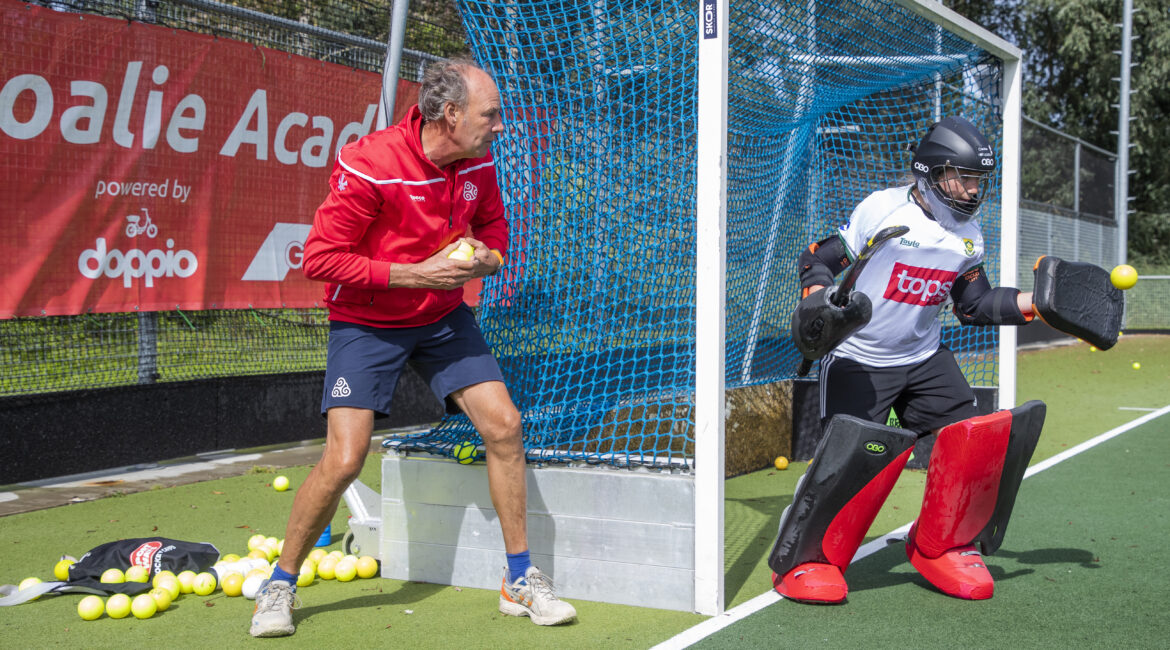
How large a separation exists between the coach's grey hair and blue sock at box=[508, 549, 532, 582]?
5.19 feet

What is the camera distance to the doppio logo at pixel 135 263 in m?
6.06

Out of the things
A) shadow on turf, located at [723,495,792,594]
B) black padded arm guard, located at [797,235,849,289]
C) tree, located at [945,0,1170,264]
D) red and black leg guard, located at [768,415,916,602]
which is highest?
tree, located at [945,0,1170,264]

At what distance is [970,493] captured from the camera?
3947 mm

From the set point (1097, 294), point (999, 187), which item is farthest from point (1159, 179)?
point (1097, 294)

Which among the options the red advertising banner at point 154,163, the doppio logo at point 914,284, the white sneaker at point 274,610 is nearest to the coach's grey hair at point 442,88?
the white sneaker at point 274,610

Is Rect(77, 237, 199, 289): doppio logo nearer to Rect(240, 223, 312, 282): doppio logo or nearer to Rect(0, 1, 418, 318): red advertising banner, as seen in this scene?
Rect(0, 1, 418, 318): red advertising banner

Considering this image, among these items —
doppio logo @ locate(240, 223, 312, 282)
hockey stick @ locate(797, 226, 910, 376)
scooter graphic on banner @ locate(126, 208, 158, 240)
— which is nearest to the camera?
hockey stick @ locate(797, 226, 910, 376)

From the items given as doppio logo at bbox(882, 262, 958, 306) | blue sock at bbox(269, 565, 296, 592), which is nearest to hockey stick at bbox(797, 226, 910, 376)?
doppio logo at bbox(882, 262, 958, 306)

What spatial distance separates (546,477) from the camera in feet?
13.3

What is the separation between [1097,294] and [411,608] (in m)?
2.85

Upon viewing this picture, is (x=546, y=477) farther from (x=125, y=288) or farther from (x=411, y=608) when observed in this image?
(x=125, y=288)

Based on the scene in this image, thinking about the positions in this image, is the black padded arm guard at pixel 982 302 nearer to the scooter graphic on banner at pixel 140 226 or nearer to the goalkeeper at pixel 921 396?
the goalkeeper at pixel 921 396

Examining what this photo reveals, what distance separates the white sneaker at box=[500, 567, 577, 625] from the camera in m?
3.62

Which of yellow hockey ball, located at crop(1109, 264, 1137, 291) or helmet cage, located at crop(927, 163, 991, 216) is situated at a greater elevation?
helmet cage, located at crop(927, 163, 991, 216)
